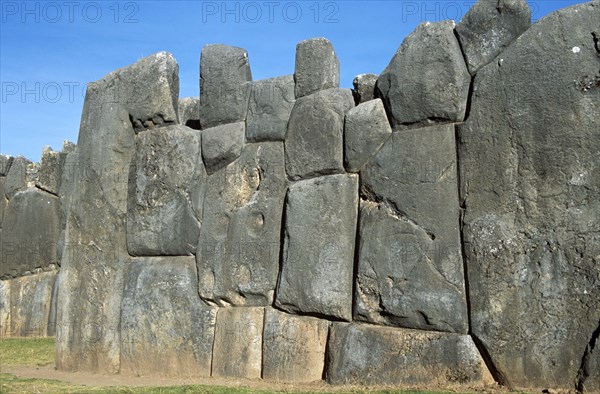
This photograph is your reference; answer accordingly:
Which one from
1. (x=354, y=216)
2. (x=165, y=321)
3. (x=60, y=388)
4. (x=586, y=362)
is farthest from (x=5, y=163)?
(x=586, y=362)

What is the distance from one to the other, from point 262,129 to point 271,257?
5.03 feet

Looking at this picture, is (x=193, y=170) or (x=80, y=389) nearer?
(x=80, y=389)

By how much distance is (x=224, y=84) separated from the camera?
30.9 feet

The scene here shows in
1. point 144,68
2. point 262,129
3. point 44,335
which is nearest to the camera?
point 262,129

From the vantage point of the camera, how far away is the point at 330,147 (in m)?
8.46

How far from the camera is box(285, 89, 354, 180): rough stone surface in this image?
8445mm

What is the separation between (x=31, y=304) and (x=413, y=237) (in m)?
10.4

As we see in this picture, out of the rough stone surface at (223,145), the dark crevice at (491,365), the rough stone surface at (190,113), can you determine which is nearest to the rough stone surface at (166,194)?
the rough stone surface at (223,145)

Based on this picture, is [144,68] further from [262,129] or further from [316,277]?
[316,277]

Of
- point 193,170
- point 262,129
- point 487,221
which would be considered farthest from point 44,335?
point 487,221

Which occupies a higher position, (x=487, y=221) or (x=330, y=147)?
(x=330, y=147)

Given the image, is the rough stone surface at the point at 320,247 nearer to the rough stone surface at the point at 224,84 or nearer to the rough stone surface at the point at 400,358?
the rough stone surface at the point at 400,358

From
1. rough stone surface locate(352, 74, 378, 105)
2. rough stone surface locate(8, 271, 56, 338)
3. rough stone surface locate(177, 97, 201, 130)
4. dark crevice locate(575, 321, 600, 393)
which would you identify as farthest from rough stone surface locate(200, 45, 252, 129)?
rough stone surface locate(8, 271, 56, 338)

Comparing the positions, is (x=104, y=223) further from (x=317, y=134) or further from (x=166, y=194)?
(x=317, y=134)
